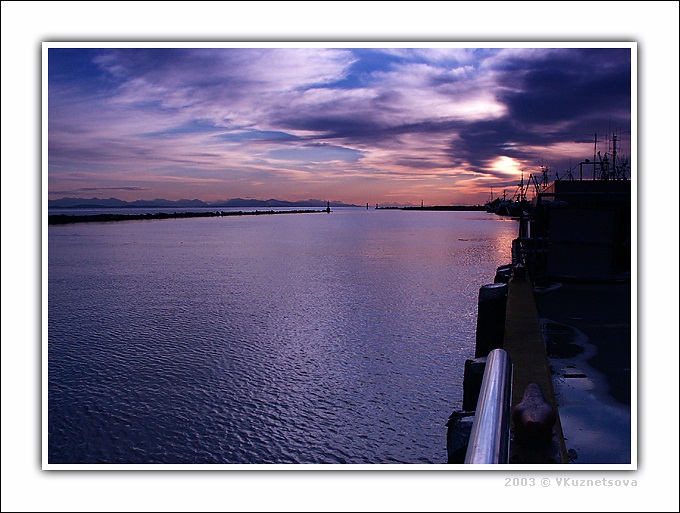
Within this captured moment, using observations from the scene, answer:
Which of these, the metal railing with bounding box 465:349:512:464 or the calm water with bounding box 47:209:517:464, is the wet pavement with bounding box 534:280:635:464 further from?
the metal railing with bounding box 465:349:512:464

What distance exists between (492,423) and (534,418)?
1.13 metres

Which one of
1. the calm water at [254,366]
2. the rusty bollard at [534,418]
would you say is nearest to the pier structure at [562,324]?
the rusty bollard at [534,418]

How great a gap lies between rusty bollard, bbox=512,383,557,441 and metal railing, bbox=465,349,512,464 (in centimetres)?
87

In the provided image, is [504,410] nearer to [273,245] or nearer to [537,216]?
[537,216]

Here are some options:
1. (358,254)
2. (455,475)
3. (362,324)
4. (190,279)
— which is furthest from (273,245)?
(455,475)

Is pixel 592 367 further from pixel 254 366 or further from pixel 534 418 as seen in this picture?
pixel 254 366

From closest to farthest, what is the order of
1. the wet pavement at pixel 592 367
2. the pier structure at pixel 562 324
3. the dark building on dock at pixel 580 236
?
Result: the pier structure at pixel 562 324 → the wet pavement at pixel 592 367 → the dark building on dock at pixel 580 236

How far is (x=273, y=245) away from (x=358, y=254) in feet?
20.0

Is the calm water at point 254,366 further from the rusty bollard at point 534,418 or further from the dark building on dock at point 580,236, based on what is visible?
the rusty bollard at point 534,418

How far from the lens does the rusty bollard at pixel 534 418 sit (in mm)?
2812

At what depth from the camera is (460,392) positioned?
6.50 metres

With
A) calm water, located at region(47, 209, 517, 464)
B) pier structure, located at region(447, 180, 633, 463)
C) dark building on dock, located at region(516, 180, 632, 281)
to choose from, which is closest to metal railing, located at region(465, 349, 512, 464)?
pier structure, located at region(447, 180, 633, 463)

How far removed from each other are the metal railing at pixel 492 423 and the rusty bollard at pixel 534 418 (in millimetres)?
869

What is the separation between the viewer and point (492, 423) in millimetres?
1829
